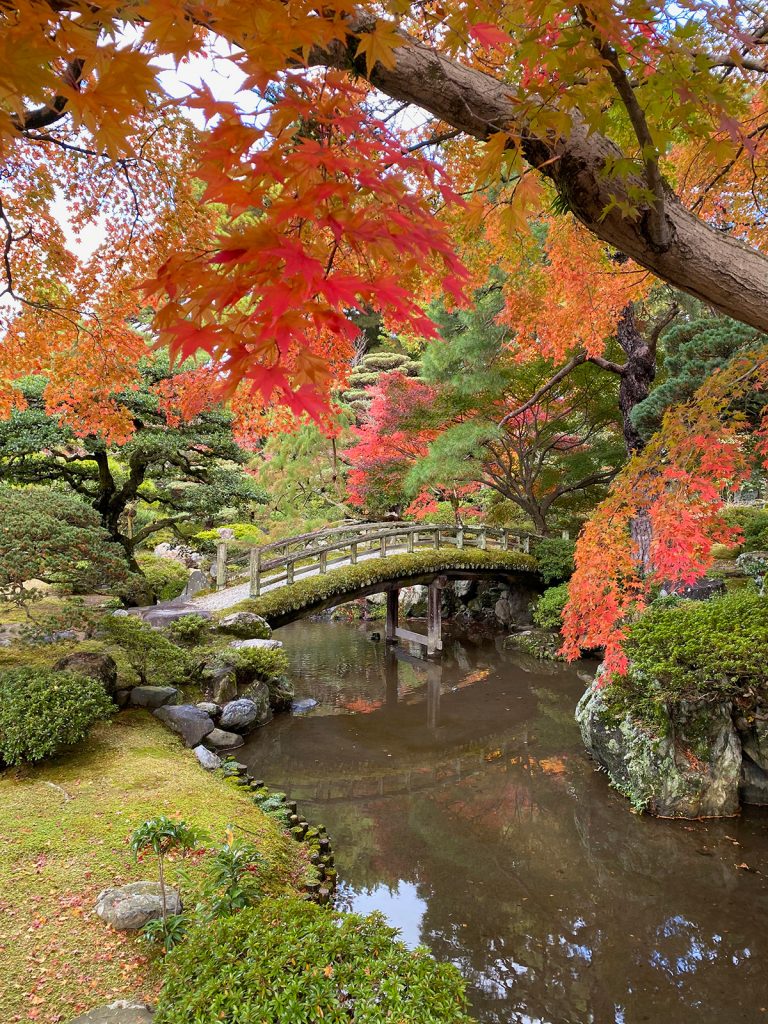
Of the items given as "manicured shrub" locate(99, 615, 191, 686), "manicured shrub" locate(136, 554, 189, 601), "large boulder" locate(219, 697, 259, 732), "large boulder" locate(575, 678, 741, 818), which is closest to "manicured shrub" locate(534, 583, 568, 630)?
"large boulder" locate(575, 678, 741, 818)

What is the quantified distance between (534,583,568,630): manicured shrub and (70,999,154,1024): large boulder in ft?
37.5

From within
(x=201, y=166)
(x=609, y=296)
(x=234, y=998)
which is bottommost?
(x=234, y=998)

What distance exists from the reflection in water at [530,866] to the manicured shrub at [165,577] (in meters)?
5.27

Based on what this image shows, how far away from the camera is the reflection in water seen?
12.5 feet

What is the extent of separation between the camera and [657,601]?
31.5ft

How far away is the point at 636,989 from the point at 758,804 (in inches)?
138

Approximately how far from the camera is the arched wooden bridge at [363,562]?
10.3m

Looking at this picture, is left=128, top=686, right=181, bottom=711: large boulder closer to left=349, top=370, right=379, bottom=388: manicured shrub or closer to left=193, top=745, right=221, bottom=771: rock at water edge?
left=193, top=745, right=221, bottom=771: rock at water edge

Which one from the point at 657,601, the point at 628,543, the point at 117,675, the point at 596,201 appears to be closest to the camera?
the point at 596,201

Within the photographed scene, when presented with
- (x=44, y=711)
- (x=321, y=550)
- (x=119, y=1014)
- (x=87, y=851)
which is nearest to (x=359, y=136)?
(x=119, y=1014)

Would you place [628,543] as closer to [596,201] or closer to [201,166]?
[596,201]

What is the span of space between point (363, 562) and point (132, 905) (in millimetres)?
8777

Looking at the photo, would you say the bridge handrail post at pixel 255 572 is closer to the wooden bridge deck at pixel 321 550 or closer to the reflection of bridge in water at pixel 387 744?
the wooden bridge deck at pixel 321 550

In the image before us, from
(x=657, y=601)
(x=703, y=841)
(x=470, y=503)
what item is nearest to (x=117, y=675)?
(x=703, y=841)
